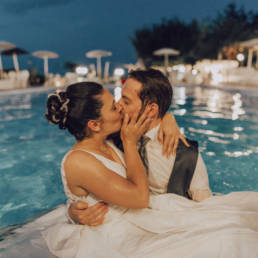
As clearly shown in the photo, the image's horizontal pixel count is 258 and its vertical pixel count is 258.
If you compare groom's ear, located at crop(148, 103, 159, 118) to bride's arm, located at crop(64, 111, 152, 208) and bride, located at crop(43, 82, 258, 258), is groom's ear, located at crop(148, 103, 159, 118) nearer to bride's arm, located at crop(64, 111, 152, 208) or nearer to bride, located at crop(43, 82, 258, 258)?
bride, located at crop(43, 82, 258, 258)

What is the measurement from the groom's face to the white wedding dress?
18.0 inches

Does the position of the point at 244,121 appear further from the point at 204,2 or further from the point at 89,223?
the point at 204,2

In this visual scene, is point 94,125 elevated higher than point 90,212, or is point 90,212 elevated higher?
point 94,125

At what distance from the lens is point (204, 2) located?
110m

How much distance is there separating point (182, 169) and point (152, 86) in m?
0.68

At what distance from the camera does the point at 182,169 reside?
191 centimetres

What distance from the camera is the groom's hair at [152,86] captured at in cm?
189

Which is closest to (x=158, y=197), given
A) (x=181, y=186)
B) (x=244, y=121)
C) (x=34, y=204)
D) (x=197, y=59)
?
(x=181, y=186)

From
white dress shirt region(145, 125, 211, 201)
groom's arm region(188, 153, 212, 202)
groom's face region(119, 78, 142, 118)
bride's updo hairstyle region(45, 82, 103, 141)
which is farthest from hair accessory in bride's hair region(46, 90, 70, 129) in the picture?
groom's arm region(188, 153, 212, 202)

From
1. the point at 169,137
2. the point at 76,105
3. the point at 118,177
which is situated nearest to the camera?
the point at 118,177

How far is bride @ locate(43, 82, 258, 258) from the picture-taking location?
1481 millimetres

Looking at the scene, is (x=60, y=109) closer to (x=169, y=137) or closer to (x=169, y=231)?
(x=169, y=137)

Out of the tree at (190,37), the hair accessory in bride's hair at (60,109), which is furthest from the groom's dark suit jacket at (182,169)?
the tree at (190,37)

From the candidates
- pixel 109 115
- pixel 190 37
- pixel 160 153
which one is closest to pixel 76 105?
pixel 109 115
